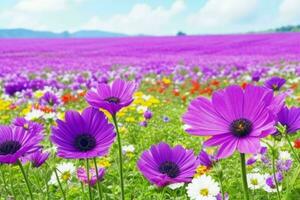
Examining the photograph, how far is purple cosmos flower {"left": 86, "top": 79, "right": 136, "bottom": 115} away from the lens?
1472 millimetres

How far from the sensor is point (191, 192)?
2141 millimetres

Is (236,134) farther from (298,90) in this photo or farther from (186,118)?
(298,90)

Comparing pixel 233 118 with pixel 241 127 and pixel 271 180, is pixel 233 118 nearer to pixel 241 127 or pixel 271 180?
pixel 241 127

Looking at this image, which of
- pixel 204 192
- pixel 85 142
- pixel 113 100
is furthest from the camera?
pixel 204 192

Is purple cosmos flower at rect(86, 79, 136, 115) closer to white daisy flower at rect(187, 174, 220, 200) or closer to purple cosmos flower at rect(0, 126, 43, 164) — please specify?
purple cosmos flower at rect(0, 126, 43, 164)

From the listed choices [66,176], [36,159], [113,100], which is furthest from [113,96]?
[66,176]

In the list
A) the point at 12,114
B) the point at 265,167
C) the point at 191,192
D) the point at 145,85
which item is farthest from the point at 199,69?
the point at 191,192

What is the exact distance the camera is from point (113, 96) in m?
1.59

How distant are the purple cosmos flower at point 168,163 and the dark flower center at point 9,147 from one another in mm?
355

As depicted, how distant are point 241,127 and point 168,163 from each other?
1.00 feet

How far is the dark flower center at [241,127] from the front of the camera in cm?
123

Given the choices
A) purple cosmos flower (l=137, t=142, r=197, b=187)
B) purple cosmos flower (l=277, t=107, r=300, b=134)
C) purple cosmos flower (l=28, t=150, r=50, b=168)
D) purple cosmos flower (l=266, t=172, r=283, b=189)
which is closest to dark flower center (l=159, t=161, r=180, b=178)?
purple cosmos flower (l=137, t=142, r=197, b=187)

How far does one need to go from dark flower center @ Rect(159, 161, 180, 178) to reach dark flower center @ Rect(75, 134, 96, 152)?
20cm

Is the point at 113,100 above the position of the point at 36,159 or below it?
above
